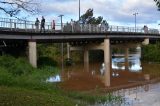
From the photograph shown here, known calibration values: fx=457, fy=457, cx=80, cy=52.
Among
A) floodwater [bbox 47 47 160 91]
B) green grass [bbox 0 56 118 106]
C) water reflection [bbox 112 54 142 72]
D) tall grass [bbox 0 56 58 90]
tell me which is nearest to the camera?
green grass [bbox 0 56 118 106]

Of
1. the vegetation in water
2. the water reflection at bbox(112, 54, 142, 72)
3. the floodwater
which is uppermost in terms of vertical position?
the vegetation in water

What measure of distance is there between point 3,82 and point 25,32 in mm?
22785

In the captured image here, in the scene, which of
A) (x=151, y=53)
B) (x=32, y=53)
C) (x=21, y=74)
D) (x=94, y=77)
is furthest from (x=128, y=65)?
(x=21, y=74)

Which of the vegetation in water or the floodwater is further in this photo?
the vegetation in water

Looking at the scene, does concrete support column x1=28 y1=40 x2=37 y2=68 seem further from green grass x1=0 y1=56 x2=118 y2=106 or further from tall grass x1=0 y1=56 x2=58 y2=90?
green grass x1=0 y1=56 x2=118 y2=106

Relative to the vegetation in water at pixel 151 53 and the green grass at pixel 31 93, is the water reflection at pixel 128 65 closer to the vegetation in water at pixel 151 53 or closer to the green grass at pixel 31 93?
the vegetation in water at pixel 151 53

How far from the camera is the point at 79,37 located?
5866cm

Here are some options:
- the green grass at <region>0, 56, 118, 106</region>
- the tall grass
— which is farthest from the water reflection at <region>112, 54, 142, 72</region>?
the green grass at <region>0, 56, 118, 106</region>

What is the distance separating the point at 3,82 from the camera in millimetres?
23172

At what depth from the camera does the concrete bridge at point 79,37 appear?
1765 inches

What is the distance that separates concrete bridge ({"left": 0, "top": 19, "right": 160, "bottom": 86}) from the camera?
44.8 m

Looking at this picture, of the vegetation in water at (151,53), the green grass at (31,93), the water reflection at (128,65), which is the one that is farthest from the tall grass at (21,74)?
the vegetation in water at (151,53)

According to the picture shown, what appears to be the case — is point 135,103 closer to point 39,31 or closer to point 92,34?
point 39,31

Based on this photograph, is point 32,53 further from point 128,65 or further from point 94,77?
point 128,65
